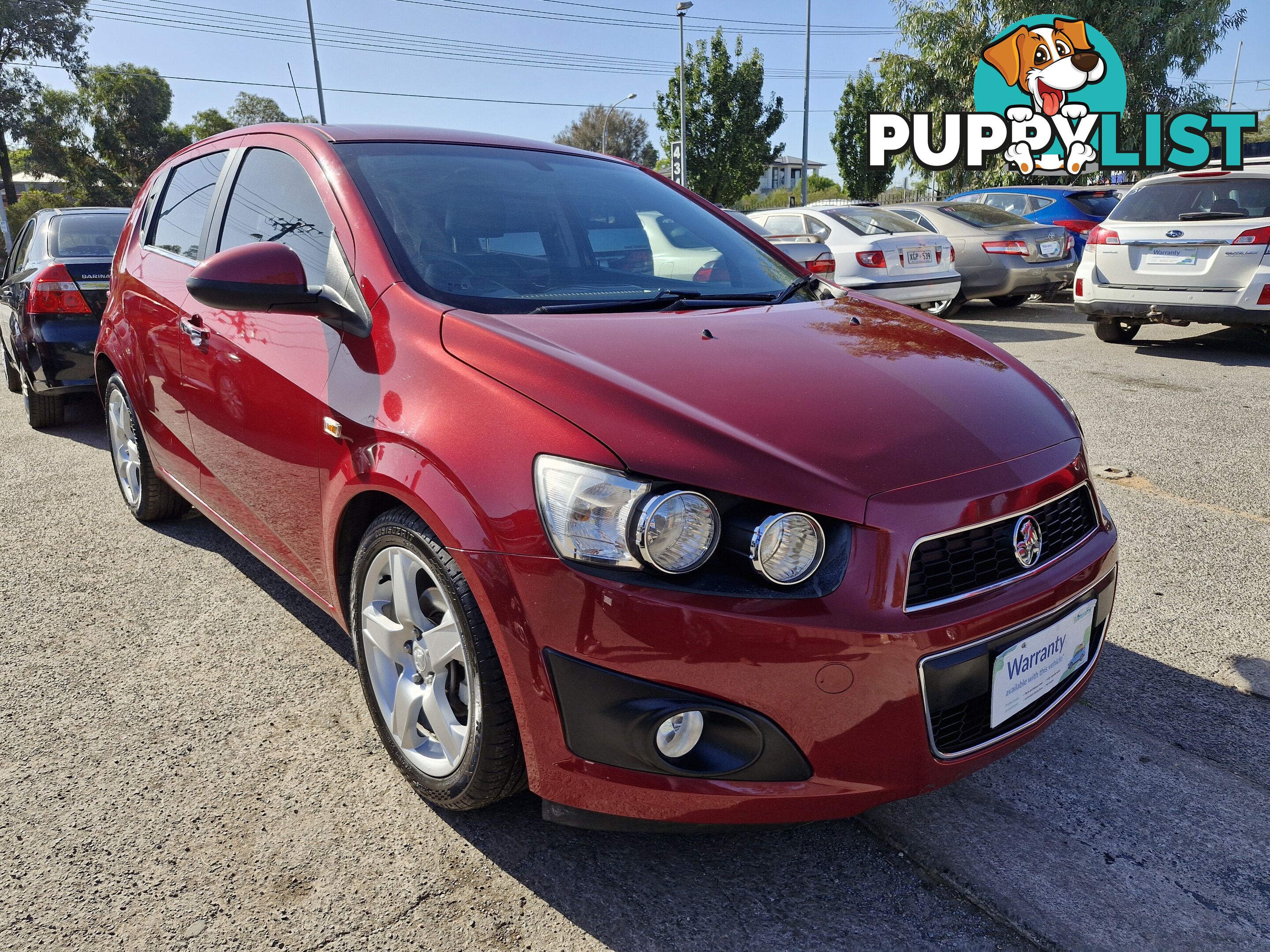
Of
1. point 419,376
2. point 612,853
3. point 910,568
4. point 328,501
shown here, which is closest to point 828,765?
point 910,568

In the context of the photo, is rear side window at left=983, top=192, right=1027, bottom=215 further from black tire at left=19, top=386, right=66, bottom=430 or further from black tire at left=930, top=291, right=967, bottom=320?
black tire at left=19, top=386, right=66, bottom=430

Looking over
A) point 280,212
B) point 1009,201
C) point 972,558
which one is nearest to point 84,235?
point 280,212

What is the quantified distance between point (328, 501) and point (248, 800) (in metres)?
0.76

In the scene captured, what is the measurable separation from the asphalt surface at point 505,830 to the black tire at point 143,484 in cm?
71

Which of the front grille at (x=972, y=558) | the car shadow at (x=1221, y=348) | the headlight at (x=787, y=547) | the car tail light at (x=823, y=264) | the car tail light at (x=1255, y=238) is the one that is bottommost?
the car shadow at (x=1221, y=348)

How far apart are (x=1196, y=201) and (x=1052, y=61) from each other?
1666cm

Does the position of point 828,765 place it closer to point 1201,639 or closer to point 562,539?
point 562,539

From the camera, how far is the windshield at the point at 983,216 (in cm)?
1116

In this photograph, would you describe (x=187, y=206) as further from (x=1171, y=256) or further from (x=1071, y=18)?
(x=1071, y=18)

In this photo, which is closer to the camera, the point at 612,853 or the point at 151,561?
the point at 612,853

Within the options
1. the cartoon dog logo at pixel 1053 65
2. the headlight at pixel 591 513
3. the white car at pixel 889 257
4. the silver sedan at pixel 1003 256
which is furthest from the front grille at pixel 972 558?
the cartoon dog logo at pixel 1053 65

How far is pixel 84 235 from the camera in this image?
6246 mm

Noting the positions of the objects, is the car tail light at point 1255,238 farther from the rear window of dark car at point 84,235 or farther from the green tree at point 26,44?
the green tree at point 26,44

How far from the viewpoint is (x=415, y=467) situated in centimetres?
195
